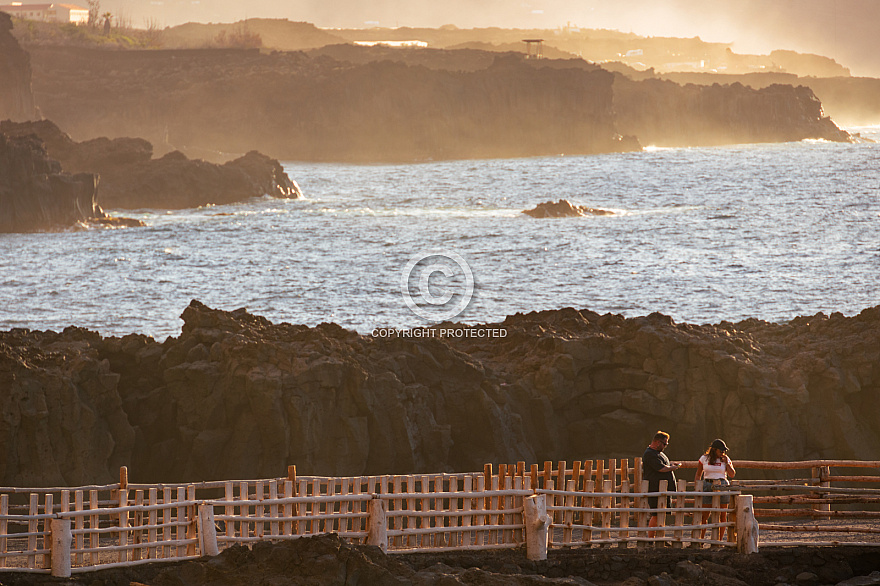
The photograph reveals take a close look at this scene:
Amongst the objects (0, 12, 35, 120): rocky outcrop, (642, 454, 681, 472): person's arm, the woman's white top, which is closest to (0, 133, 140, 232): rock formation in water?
(0, 12, 35, 120): rocky outcrop

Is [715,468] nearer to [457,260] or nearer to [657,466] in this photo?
[657,466]

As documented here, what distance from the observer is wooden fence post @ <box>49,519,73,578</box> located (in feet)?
33.2

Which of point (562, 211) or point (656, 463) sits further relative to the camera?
point (562, 211)

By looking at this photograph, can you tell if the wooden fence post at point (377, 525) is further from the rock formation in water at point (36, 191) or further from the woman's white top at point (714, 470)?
the rock formation in water at point (36, 191)

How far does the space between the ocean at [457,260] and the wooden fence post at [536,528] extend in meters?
34.6

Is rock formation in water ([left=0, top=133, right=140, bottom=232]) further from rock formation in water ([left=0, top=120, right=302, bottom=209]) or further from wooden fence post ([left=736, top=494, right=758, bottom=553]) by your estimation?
wooden fence post ([left=736, top=494, right=758, bottom=553])

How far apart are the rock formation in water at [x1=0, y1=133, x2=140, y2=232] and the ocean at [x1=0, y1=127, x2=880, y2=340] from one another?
4.11 meters

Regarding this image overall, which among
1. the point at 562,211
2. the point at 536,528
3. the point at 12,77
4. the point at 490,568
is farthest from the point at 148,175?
the point at 490,568

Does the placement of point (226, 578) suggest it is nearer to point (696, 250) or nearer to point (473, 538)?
point (473, 538)

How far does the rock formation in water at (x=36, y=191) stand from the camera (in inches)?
3164

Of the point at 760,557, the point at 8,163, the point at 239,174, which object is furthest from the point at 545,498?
the point at 239,174

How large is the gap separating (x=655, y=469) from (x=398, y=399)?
844 centimetres

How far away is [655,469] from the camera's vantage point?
1273 centimetres

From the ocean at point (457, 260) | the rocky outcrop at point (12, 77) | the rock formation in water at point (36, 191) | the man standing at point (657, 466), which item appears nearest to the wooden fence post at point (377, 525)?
the man standing at point (657, 466)
